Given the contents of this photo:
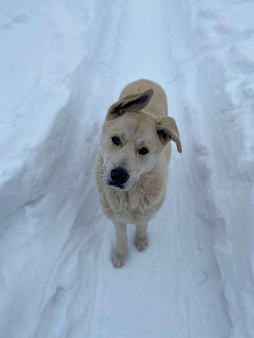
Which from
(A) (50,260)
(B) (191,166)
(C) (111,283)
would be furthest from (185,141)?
(A) (50,260)

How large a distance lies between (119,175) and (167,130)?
0.70m

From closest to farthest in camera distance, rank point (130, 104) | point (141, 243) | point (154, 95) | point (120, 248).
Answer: point (130, 104), point (120, 248), point (141, 243), point (154, 95)

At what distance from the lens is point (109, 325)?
2855 mm

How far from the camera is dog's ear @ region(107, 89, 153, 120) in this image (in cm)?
240

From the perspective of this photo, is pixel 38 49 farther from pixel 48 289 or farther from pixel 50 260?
pixel 48 289

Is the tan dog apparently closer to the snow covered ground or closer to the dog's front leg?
the dog's front leg

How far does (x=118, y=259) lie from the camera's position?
329 cm

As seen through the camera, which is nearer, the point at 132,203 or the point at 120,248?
the point at 132,203

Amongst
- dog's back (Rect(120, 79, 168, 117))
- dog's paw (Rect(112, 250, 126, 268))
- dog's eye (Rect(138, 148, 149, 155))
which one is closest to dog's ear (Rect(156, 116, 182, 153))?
dog's eye (Rect(138, 148, 149, 155))

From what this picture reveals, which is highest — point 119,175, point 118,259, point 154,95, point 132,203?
point 154,95

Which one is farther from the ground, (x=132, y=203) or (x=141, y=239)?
(x=132, y=203)

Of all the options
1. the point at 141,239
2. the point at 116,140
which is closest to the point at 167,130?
the point at 116,140

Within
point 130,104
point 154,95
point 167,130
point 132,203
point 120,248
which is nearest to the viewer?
point 167,130

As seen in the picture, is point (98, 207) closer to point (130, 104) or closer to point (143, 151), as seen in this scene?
point (143, 151)
